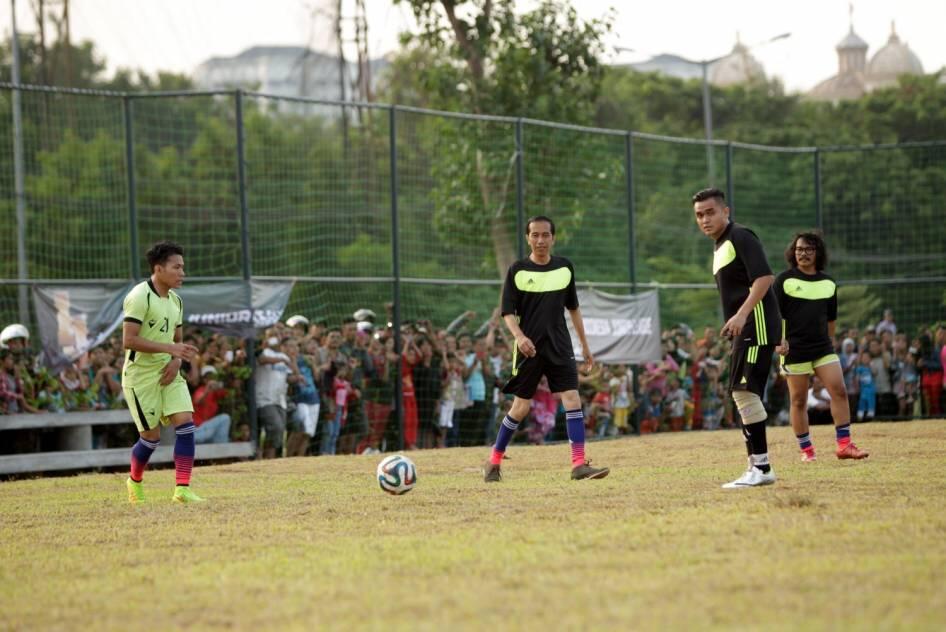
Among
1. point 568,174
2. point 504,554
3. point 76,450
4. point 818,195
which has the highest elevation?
point 568,174

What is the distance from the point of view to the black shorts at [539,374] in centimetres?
1177

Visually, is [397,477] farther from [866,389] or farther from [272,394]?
[866,389]

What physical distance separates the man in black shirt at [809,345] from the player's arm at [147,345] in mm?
5175

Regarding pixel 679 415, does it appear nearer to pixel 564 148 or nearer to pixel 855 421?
pixel 855 421

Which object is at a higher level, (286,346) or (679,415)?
(286,346)

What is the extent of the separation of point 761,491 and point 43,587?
15.9 ft

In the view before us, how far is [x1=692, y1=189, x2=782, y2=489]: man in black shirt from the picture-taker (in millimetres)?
10039

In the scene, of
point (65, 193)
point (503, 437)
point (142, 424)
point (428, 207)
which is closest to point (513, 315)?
point (503, 437)

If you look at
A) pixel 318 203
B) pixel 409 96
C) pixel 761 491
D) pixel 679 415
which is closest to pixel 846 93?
pixel 409 96

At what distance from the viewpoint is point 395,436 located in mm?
18312

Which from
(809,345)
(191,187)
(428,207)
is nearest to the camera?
(809,345)

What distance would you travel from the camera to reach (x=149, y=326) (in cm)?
1096

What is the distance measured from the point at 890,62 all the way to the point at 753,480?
97.8m

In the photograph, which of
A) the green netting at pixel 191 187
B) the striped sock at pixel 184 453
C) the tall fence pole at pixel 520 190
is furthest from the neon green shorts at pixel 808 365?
the green netting at pixel 191 187
